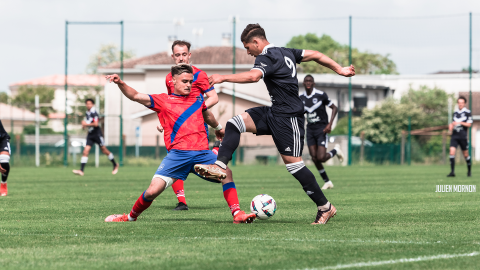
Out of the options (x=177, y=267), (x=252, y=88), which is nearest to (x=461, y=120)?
(x=177, y=267)

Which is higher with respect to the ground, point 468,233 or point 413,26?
point 413,26

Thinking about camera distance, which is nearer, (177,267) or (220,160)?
(177,267)

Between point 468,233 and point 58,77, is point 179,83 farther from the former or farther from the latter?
point 58,77

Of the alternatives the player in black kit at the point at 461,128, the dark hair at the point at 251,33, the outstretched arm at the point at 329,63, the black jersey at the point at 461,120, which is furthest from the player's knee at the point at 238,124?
the black jersey at the point at 461,120

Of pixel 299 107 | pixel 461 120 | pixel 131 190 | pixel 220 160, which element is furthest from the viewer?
pixel 461 120

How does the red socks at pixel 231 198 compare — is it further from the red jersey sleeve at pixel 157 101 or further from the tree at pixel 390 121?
the tree at pixel 390 121

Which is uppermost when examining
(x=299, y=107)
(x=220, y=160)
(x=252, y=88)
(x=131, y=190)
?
(x=252, y=88)

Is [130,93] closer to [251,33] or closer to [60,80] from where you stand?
[251,33]

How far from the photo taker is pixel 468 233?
5.62 metres

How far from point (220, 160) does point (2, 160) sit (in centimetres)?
560

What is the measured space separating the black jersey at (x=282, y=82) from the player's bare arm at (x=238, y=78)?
1.16 feet

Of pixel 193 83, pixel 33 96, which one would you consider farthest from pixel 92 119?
pixel 33 96

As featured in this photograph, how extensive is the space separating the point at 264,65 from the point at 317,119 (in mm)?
6996

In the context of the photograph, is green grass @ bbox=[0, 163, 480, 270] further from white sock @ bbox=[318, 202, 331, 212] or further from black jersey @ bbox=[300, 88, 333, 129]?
black jersey @ bbox=[300, 88, 333, 129]
